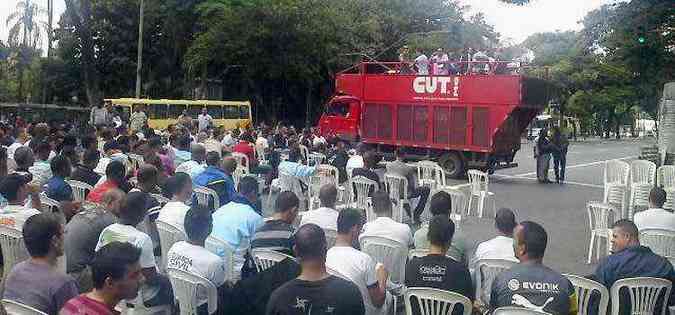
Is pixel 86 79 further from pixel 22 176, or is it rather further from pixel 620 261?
pixel 620 261

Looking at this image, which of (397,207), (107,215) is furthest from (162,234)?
(397,207)

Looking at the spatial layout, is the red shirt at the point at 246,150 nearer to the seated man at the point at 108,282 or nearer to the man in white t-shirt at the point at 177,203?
the man in white t-shirt at the point at 177,203

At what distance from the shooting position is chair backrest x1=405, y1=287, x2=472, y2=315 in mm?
4965

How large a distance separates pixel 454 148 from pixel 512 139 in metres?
1.68

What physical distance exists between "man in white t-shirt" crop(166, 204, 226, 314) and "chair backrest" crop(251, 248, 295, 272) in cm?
46

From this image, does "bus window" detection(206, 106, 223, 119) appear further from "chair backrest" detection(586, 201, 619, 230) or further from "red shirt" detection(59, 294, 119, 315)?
"red shirt" detection(59, 294, 119, 315)

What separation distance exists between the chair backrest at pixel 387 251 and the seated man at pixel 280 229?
0.74m

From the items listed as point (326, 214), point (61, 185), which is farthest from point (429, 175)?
point (61, 185)

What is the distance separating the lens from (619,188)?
12820 mm

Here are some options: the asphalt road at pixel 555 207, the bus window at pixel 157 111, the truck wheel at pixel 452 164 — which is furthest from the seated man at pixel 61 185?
the bus window at pixel 157 111

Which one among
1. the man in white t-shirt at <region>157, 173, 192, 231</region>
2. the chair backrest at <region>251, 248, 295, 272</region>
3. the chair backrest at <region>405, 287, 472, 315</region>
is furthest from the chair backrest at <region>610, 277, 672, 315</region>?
the man in white t-shirt at <region>157, 173, 192, 231</region>

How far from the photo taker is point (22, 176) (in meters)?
6.56

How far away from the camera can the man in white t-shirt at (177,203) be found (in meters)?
6.86

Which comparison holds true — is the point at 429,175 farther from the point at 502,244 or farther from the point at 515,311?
the point at 515,311
